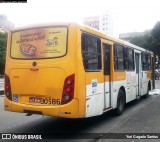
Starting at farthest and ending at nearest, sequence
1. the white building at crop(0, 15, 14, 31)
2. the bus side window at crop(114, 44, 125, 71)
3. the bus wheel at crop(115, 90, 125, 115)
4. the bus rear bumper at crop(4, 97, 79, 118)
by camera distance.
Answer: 1. the white building at crop(0, 15, 14, 31)
2. the bus wheel at crop(115, 90, 125, 115)
3. the bus side window at crop(114, 44, 125, 71)
4. the bus rear bumper at crop(4, 97, 79, 118)

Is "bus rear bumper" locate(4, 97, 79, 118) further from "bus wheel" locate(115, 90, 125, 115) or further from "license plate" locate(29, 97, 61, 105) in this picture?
"bus wheel" locate(115, 90, 125, 115)

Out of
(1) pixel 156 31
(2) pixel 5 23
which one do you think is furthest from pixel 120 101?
(2) pixel 5 23

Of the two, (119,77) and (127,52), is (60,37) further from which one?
(127,52)

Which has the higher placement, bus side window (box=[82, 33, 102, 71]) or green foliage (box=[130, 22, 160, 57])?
green foliage (box=[130, 22, 160, 57])

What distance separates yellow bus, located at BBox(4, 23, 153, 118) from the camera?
272 inches

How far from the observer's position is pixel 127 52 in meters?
11.4

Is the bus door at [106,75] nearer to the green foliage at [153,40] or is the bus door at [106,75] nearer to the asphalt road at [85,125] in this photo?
the asphalt road at [85,125]

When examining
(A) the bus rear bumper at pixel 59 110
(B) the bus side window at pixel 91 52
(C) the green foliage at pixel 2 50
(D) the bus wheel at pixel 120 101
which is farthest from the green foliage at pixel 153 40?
(A) the bus rear bumper at pixel 59 110

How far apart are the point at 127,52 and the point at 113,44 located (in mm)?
1933

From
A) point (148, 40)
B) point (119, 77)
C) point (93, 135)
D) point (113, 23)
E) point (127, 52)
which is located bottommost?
point (93, 135)

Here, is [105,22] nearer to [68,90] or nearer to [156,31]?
[156,31]

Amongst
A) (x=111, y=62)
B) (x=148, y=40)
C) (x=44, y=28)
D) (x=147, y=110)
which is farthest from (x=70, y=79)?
(x=148, y=40)

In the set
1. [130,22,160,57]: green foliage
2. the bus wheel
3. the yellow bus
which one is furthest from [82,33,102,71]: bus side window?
[130,22,160,57]: green foliage

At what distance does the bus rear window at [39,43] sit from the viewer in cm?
719
